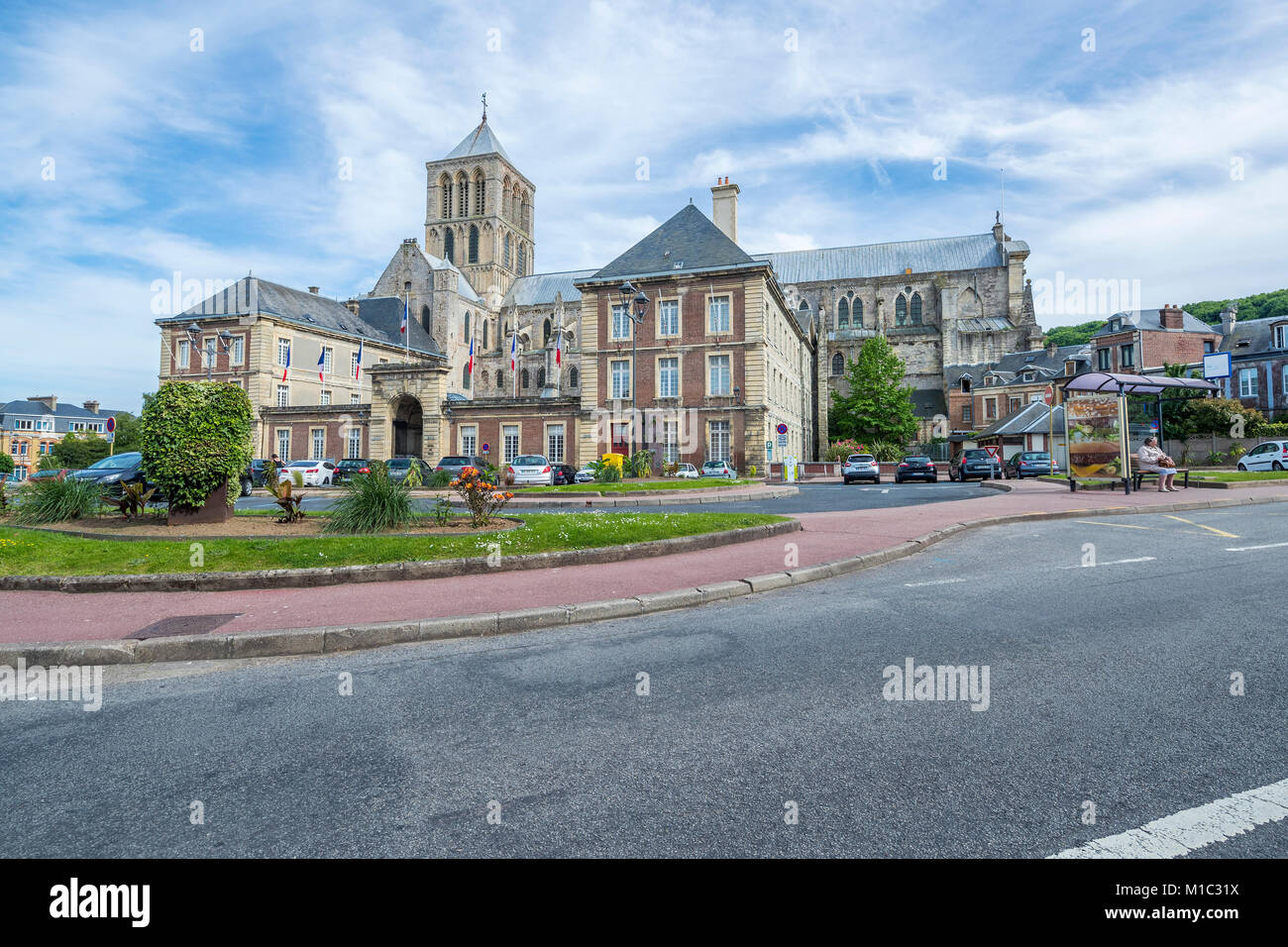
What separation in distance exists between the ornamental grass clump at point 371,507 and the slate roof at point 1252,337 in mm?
63939

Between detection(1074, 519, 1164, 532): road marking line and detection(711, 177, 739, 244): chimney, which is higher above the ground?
detection(711, 177, 739, 244): chimney

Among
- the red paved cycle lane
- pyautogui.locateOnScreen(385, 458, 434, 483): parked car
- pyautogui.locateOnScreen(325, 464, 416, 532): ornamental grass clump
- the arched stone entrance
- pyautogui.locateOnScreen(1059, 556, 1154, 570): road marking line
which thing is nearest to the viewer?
the red paved cycle lane

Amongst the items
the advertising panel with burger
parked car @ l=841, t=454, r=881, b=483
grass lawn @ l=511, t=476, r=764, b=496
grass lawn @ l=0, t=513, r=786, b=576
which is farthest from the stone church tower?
grass lawn @ l=0, t=513, r=786, b=576

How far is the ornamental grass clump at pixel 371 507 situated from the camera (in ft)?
36.8

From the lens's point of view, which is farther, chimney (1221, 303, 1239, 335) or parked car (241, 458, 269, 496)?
chimney (1221, 303, 1239, 335)

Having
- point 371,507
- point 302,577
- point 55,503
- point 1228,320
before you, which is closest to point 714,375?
point 371,507

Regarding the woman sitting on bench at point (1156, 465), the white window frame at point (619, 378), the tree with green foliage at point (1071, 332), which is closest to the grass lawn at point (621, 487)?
the woman sitting on bench at point (1156, 465)

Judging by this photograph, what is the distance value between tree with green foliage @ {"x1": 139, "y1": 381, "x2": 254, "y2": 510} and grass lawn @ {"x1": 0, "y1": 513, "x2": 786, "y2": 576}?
1.66m

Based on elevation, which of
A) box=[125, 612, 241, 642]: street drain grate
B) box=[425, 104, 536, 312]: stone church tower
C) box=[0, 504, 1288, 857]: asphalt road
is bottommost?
box=[0, 504, 1288, 857]: asphalt road

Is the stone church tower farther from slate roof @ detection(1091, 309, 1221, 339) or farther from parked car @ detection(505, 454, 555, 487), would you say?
slate roof @ detection(1091, 309, 1221, 339)

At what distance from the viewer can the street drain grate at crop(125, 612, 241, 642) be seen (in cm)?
570

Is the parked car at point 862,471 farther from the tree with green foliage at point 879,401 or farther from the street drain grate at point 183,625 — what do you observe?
the street drain grate at point 183,625

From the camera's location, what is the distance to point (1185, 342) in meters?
53.6
